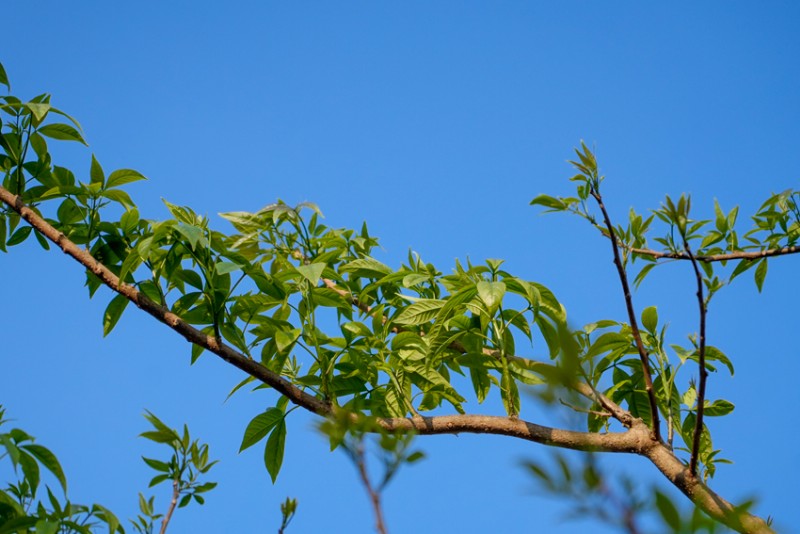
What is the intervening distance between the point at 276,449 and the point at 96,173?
0.61 meters

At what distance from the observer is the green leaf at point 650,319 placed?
1.38 m

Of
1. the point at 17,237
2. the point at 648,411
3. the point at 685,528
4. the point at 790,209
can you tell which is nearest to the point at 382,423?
the point at 648,411

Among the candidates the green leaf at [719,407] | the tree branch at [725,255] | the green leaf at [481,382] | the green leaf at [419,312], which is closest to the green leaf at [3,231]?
the green leaf at [419,312]

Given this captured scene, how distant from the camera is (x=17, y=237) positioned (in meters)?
1.49

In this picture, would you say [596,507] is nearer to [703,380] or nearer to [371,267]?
[703,380]

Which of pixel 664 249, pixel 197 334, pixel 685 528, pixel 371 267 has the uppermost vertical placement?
pixel 664 249

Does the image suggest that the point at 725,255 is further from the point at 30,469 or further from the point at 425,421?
the point at 30,469

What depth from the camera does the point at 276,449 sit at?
1250 mm

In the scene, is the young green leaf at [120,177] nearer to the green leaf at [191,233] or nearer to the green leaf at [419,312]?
the green leaf at [191,233]

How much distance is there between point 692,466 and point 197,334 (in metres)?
0.74

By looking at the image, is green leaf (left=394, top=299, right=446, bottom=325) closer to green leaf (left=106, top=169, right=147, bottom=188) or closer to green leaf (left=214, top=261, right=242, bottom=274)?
green leaf (left=214, top=261, right=242, bottom=274)

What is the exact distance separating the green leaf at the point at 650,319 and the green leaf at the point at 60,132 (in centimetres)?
111

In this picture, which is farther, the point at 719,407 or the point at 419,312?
the point at 719,407

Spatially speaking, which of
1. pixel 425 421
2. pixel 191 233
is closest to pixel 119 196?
pixel 191 233
